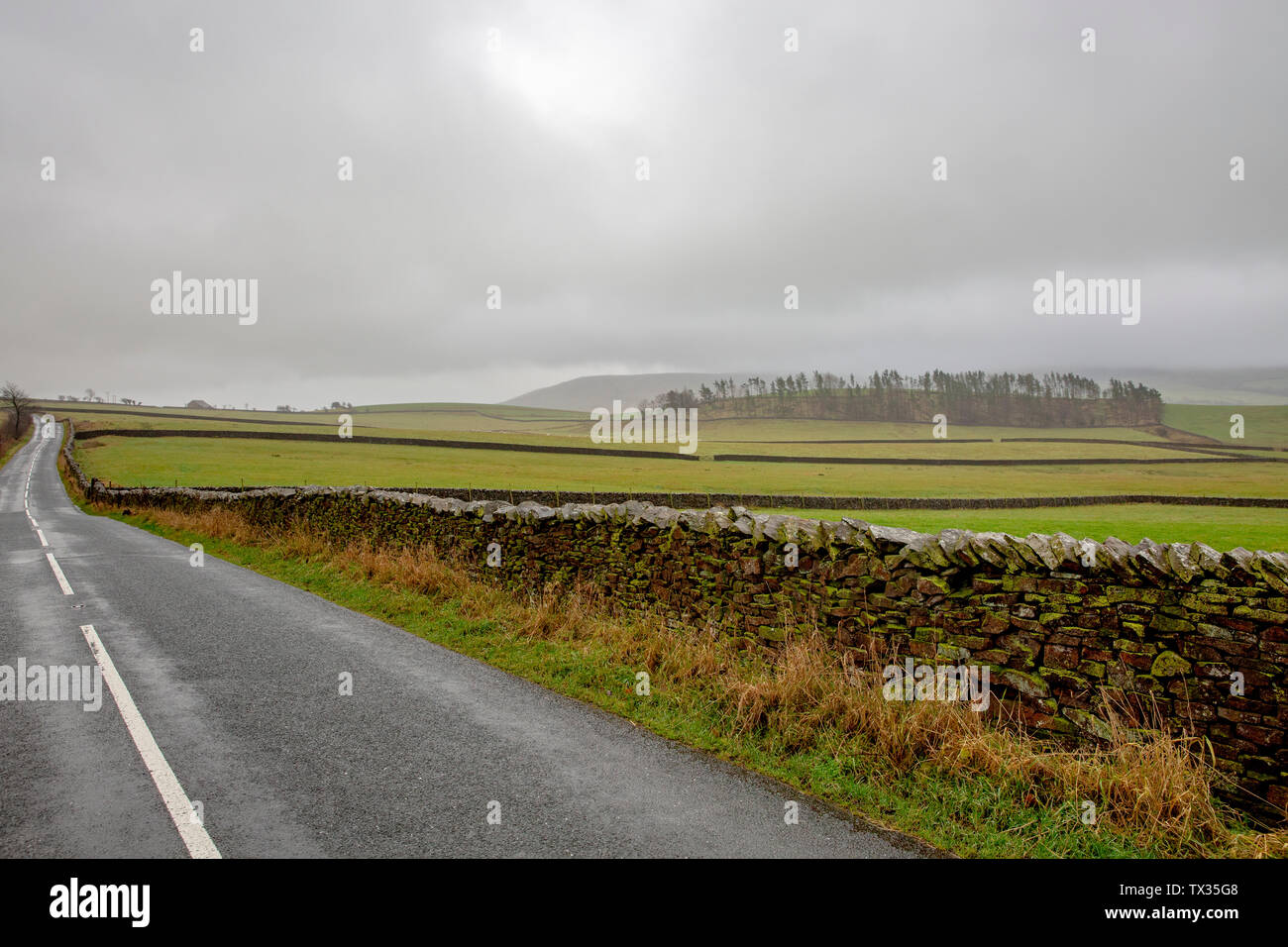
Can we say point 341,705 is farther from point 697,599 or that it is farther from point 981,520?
point 981,520

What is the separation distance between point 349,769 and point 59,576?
13826 mm

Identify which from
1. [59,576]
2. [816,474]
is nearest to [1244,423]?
[816,474]

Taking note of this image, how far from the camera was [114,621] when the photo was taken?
10273mm

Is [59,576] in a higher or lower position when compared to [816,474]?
higher

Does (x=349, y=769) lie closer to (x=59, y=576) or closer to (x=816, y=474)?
(x=59, y=576)

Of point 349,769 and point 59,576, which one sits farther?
point 59,576

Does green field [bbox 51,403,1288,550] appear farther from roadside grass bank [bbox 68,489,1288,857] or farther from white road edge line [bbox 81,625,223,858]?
white road edge line [bbox 81,625,223,858]

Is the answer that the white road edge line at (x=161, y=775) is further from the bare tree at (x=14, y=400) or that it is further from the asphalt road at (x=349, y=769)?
the bare tree at (x=14, y=400)

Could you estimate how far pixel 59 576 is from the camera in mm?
14453

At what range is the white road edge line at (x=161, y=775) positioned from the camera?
416 centimetres

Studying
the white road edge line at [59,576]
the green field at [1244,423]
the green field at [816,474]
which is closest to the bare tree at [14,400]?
the green field at [816,474]

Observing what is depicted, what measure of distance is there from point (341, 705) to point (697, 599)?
4.33m
